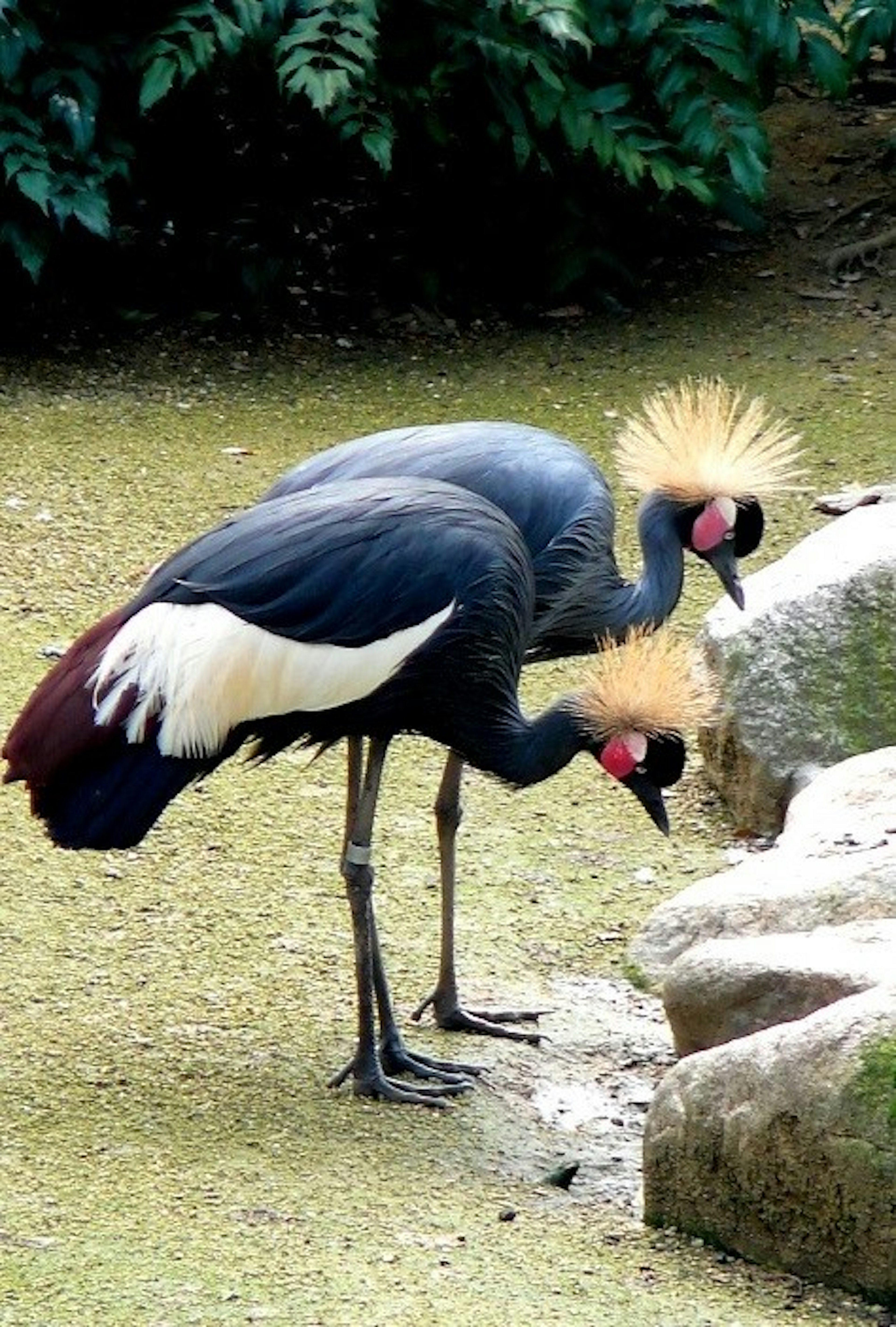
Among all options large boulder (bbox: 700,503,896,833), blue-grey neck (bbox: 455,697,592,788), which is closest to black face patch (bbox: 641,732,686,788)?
blue-grey neck (bbox: 455,697,592,788)

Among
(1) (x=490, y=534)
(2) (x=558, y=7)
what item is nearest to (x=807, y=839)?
(1) (x=490, y=534)

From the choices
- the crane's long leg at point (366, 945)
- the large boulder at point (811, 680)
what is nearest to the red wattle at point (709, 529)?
the large boulder at point (811, 680)

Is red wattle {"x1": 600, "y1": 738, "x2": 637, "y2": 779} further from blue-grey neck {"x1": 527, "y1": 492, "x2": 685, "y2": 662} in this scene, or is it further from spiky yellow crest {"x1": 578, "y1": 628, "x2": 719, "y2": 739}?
blue-grey neck {"x1": 527, "y1": 492, "x2": 685, "y2": 662}

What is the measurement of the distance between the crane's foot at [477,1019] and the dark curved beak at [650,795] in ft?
1.65

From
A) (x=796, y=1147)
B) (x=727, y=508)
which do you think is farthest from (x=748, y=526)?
(x=796, y=1147)

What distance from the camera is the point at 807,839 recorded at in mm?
4336

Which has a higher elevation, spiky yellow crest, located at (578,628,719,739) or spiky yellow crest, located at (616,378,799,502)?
spiky yellow crest, located at (616,378,799,502)

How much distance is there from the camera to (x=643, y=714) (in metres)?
3.94

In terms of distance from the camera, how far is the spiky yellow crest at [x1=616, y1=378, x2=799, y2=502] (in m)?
4.63

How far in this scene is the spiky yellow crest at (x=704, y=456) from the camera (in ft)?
15.2

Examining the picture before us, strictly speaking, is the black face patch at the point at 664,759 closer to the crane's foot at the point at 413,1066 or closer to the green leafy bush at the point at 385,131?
the crane's foot at the point at 413,1066

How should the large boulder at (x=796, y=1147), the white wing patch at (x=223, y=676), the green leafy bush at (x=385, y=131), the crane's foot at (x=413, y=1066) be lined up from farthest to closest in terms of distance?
1. the green leafy bush at (x=385, y=131)
2. the crane's foot at (x=413, y=1066)
3. the white wing patch at (x=223, y=676)
4. the large boulder at (x=796, y=1147)

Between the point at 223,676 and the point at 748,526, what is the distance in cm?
133

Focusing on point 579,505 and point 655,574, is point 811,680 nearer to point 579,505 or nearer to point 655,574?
point 655,574
